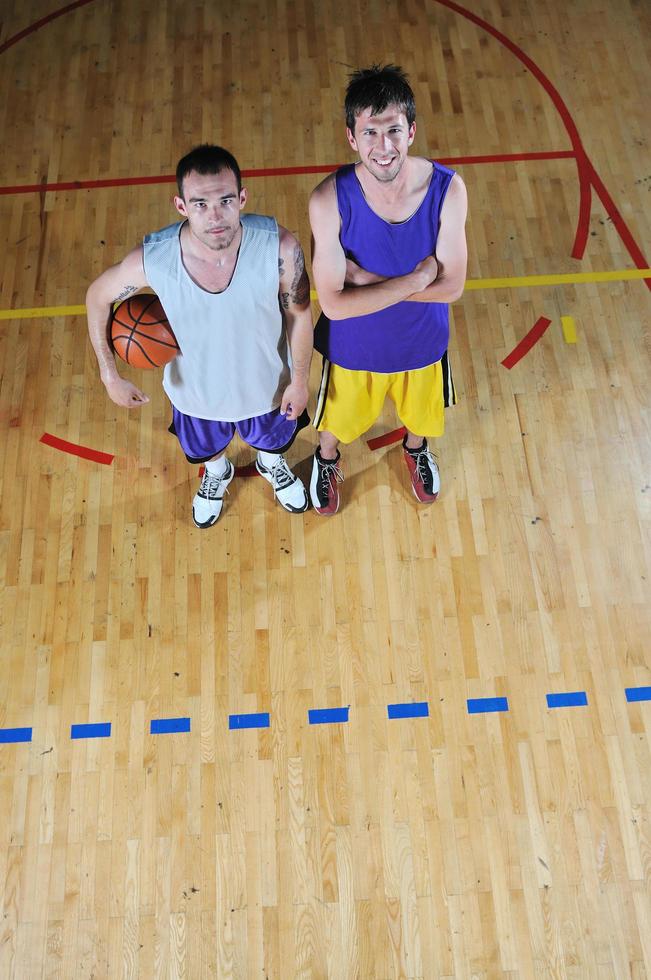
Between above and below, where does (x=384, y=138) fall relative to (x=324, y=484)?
above

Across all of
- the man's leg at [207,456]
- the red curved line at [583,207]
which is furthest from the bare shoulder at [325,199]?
the red curved line at [583,207]

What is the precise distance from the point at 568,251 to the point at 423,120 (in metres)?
1.24

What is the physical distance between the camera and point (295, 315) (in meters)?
2.81

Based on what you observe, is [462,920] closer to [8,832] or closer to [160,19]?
[8,832]

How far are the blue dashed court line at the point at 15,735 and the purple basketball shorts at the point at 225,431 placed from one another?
1.31 meters

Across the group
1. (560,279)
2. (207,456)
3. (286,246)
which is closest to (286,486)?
(207,456)

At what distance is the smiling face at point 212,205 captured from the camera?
2.42 m

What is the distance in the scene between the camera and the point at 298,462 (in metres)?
4.00

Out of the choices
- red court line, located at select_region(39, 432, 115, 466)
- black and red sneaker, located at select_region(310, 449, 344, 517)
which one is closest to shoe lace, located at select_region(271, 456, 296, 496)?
black and red sneaker, located at select_region(310, 449, 344, 517)

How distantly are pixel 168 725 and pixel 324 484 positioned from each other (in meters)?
1.23

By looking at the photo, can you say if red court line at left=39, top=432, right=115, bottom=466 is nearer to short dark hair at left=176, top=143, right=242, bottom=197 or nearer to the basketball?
the basketball

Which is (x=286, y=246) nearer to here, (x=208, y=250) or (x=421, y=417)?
(x=208, y=250)

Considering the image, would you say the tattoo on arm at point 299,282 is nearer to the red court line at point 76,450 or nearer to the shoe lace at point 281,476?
the shoe lace at point 281,476

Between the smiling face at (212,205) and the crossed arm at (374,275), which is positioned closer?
the smiling face at (212,205)
